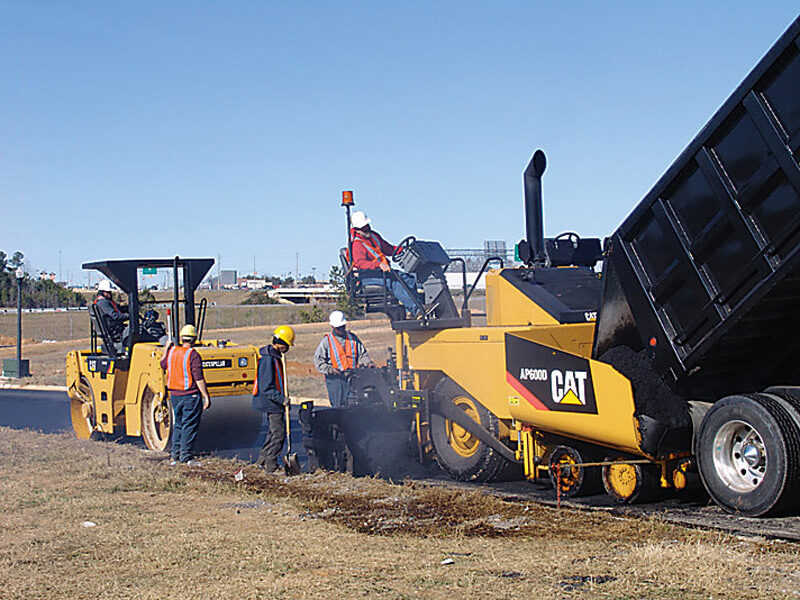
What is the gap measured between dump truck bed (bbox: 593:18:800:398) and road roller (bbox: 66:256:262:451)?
20.9ft

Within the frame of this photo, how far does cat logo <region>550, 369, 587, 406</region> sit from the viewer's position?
26.2ft

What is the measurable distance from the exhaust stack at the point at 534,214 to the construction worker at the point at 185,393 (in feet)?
14.3

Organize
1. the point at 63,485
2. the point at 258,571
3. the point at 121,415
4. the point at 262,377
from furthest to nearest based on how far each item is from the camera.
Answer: the point at 121,415 → the point at 262,377 → the point at 63,485 → the point at 258,571

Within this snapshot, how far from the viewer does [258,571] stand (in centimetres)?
594

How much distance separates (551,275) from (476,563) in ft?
14.7

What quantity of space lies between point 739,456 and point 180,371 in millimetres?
7040

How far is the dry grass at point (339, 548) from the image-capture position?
5402 mm

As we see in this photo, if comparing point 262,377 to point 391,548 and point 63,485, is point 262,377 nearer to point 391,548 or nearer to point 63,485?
point 63,485

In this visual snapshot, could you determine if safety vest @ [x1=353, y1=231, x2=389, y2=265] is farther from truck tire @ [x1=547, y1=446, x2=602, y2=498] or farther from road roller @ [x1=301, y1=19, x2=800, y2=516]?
truck tire @ [x1=547, y1=446, x2=602, y2=498]

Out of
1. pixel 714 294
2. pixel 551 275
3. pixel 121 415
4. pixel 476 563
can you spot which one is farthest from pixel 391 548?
pixel 121 415

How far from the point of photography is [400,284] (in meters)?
11.1

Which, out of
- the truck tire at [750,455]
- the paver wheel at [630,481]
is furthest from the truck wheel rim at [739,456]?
the paver wheel at [630,481]

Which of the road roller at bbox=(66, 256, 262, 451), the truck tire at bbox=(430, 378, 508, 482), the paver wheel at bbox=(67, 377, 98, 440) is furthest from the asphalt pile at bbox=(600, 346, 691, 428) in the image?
the paver wheel at bbox=(67, 377, 98, 440)

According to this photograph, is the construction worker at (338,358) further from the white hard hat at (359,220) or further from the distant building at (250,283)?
the distant building at (250,283)
